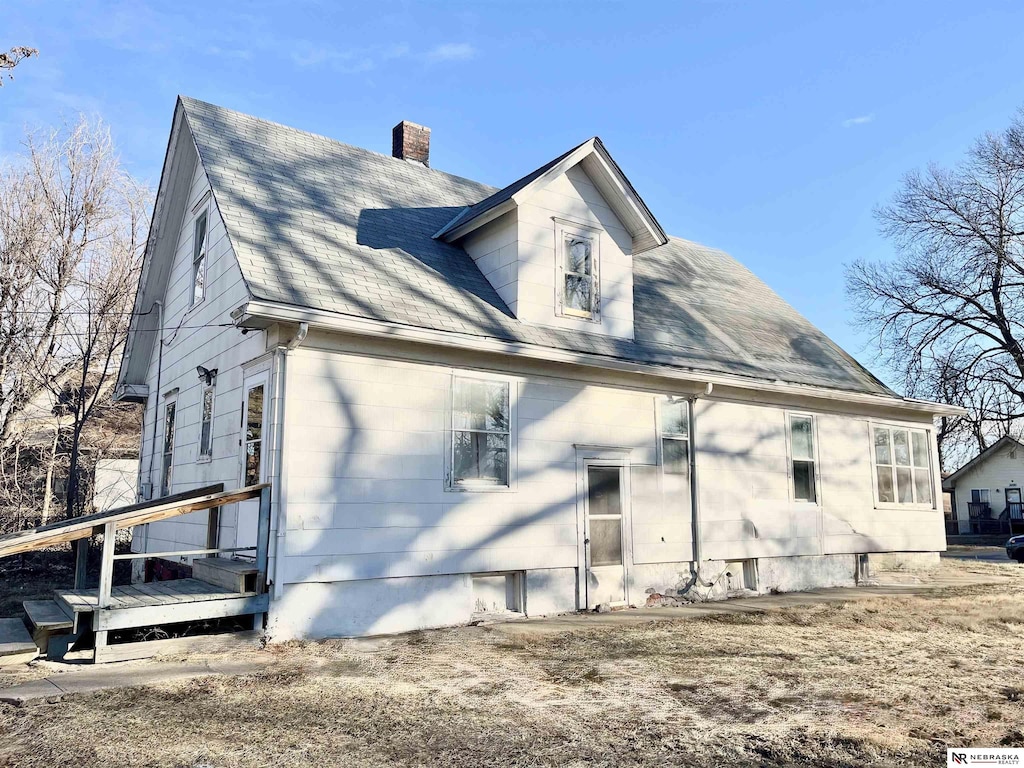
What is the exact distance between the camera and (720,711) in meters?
5.61

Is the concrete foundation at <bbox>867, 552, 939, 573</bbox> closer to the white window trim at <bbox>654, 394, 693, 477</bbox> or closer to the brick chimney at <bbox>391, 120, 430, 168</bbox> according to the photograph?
the white window trim at <bbox>654, 394, 693, 477</bbox>

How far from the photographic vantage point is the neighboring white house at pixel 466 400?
896 centimetres

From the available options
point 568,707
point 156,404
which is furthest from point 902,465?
point 156,404

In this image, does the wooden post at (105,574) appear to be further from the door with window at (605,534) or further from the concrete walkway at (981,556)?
the concrete walkway at (981,556)

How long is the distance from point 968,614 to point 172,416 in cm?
1241

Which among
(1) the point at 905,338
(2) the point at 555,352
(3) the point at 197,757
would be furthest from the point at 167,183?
(1) the point at 905,338

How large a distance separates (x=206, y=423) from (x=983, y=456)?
143 ft

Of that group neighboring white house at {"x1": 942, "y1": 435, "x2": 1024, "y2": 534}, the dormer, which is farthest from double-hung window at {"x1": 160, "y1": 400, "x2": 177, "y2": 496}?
neighboring white house at {"x1": 942, "y1": 435, "x2": 1024, "y2": 534}

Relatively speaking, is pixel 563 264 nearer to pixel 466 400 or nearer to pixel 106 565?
pixel 466 400

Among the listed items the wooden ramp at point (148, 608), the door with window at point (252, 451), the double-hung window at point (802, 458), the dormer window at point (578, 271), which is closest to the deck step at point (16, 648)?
the wooden ramp at point (148, 608)

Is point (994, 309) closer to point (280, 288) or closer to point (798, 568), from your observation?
point (798, 568)

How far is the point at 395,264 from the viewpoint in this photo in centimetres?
1081

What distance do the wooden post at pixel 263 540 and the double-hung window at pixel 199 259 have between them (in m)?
4.47

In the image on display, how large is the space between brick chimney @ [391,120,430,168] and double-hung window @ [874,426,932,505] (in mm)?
10695
